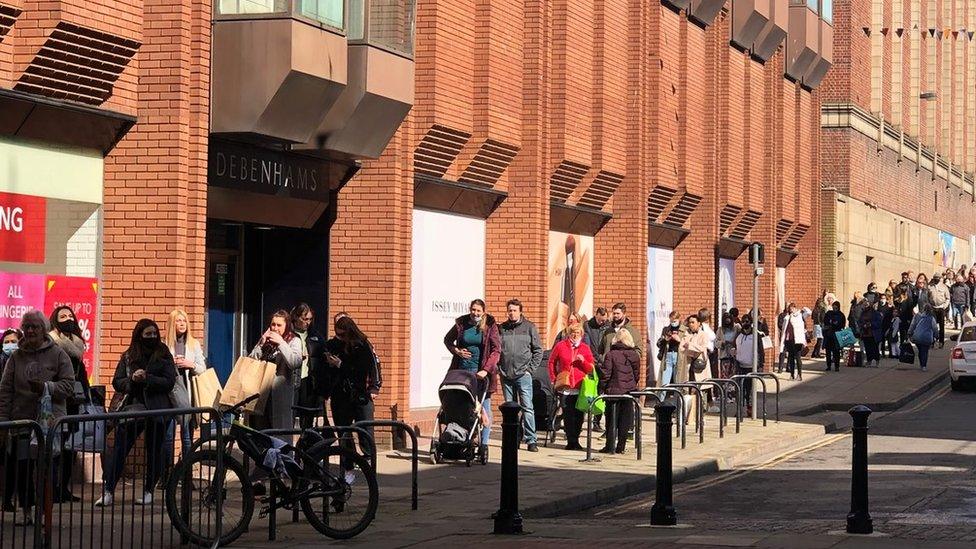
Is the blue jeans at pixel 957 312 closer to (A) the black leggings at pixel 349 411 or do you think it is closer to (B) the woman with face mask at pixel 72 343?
(A) the black leggings at pixel 349 411

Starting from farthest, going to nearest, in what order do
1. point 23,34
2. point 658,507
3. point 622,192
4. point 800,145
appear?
point 800,145 → point 622,192 → point 23,34 → point 658,507

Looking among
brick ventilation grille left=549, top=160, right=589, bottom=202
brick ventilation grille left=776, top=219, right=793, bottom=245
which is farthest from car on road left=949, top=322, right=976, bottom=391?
brick ventilation grille left=776, top=219, right=793, bottom=245

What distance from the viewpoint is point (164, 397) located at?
15.0 metres

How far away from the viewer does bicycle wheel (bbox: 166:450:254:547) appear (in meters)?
12.0

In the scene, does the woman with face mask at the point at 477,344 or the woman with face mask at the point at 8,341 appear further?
the woman with face mask at the point at 477,344

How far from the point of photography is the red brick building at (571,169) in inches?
891

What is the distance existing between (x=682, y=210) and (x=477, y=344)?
17.8 m

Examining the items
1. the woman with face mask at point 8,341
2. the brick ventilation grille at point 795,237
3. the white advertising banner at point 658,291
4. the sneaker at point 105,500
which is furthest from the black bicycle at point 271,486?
the brick ventilation grille at point 795,237

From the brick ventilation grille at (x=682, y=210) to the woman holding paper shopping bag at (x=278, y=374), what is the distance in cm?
2080

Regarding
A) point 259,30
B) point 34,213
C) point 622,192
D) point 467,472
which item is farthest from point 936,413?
point 34,213

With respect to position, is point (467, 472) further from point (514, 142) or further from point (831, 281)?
point (831, 281)

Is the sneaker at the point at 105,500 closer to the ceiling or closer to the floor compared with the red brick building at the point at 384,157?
closer to the floor

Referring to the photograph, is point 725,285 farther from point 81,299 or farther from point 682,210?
point 81,299

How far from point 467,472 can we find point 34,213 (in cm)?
548
